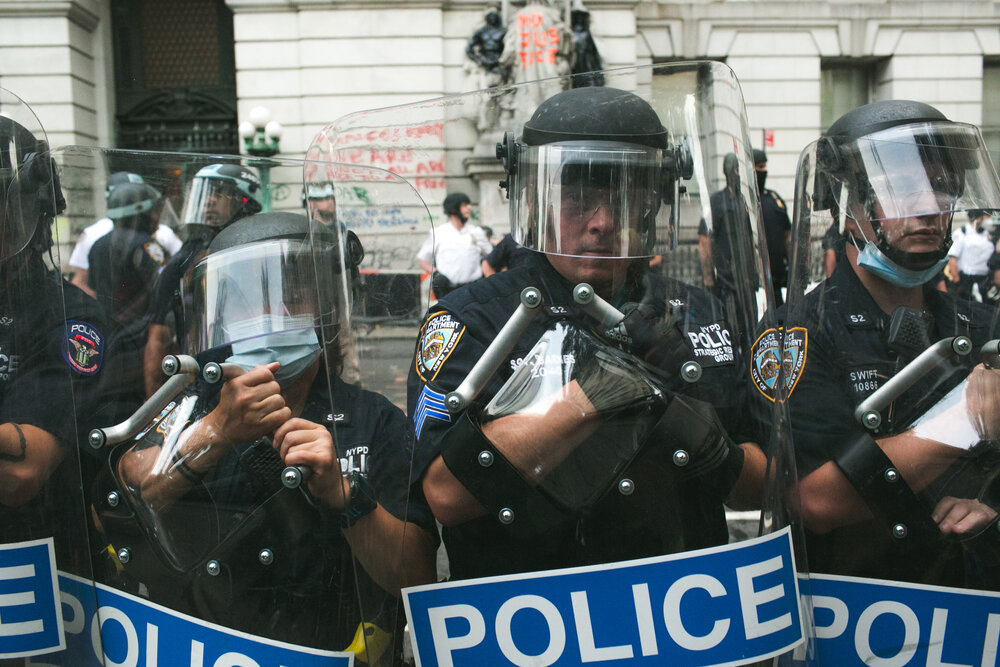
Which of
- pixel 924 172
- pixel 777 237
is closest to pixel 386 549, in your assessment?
pixel 924 172

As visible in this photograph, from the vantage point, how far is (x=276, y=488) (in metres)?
1.57

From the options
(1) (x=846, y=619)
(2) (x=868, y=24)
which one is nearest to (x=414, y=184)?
(1) (x=846, y=619)

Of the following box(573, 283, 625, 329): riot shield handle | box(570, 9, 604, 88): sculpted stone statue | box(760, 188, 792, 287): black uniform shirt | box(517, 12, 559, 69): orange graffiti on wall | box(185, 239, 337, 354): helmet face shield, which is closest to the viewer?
box(573, 283, 625, 329): riot shield handle

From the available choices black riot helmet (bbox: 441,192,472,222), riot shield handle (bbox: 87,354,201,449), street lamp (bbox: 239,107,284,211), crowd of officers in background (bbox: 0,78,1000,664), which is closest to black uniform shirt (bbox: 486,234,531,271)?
crowd of officers in background (bbox: 0,78,1000,664)

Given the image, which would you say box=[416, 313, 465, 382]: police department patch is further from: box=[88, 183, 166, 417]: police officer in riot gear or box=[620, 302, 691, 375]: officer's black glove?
box=[88, 183, 166, 417]: police officer in riot gear

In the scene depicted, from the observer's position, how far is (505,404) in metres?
1.45

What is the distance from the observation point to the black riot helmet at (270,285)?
61.0 inches

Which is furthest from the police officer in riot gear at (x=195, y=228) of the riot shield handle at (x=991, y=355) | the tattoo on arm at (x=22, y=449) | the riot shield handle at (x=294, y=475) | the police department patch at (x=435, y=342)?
the riot shield handle at (x=991, y=355)

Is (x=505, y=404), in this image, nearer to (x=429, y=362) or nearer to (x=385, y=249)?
(x=429, y=362)

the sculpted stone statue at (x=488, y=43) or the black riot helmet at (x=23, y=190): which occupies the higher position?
the sculpted stone statue at (x=488, y=43)

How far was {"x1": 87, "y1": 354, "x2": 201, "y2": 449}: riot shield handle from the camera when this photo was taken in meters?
1.57

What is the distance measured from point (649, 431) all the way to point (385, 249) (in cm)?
54

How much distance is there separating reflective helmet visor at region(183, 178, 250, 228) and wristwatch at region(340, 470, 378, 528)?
30.5 inches

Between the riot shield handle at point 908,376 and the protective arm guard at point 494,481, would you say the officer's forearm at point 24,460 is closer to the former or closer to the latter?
the protective arm guard at point 494,481
